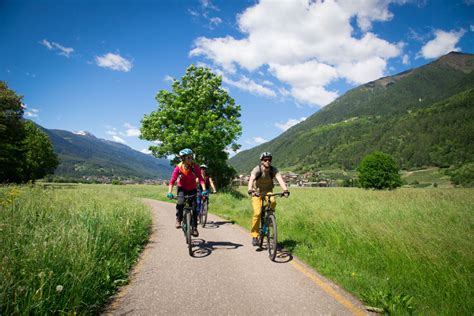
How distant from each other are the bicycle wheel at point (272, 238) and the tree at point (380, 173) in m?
66.9

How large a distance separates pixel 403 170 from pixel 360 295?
610ft

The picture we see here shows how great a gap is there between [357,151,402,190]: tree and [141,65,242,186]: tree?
168 ft

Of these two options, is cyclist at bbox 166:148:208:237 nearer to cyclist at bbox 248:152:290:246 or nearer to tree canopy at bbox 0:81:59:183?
cyclist at bbox 248:152:290:246

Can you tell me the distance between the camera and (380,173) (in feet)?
213

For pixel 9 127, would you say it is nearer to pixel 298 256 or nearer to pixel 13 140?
pixel 13 140

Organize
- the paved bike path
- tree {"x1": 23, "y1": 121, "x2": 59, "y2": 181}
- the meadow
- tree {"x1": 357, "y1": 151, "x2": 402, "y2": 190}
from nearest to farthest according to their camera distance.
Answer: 1. the meadow
2. the paved bike path
3. tree {"x1": 23, "y1": 121, "x2": 59, "y2": 181}
4. tree {"x1": 357, "y1": 151, "x2": 402, "y2": 190}

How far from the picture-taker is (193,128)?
969 inches

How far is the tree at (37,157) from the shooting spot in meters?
43.3

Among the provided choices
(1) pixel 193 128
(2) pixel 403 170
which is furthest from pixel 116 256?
(2) pixel 403 170

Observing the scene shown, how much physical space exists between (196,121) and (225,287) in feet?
70.5

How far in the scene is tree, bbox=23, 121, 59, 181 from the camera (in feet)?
142

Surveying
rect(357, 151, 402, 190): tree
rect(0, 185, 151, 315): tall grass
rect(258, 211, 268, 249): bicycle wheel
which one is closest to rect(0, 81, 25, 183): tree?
rect(0, 185, 151, 315): tall grass

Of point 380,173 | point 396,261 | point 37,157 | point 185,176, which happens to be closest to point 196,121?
point 185,176

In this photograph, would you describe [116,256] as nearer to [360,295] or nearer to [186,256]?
[186,256]
